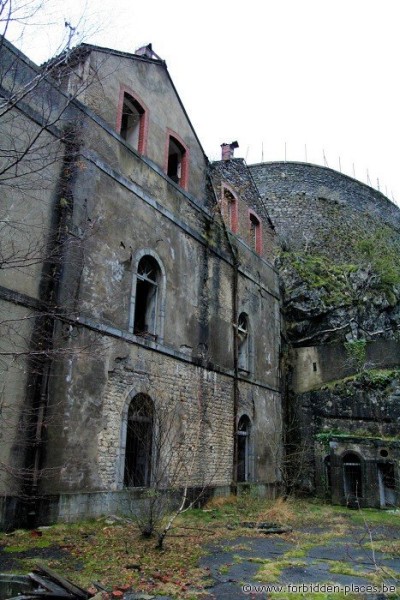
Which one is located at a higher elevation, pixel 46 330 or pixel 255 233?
pixel 255 233

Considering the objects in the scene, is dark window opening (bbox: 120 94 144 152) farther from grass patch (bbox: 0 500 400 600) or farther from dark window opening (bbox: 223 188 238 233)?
grass patch (bbox: 0 500 400 600)

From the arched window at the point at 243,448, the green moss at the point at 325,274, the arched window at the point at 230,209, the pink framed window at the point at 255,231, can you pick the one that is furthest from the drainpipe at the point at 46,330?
the green moss at the point at 325,274

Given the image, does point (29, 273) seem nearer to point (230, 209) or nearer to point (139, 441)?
point (139, 441)

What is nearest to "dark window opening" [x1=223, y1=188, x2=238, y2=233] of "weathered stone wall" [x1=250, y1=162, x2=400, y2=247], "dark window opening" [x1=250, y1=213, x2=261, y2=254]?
"dark window opening" [x1=250, y1=213, x2=261, y2=254]

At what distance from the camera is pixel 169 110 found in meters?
14.1

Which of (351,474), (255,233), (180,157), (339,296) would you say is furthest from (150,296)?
(339,296)

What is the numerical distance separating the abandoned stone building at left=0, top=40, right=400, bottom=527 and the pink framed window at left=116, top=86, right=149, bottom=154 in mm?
59

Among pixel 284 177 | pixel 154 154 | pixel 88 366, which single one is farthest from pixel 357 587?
pixel 284 177

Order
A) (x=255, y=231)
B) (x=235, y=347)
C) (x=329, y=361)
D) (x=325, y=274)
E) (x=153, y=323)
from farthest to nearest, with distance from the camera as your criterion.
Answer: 1. (x=325, y=274)
2. (x=329, y=361)
3. (x=255, y=231)
4. (x=235, y=347)
5. (x=153, y=323)

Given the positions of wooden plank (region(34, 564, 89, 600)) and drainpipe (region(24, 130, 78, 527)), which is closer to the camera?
wooden plank (region(34, 564, 89, 600))

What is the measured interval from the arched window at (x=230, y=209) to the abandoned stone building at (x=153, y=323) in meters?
0.06

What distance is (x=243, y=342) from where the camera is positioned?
16.7 metres

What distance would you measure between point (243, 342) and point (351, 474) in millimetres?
5460

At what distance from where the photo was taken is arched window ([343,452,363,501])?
15.0m
